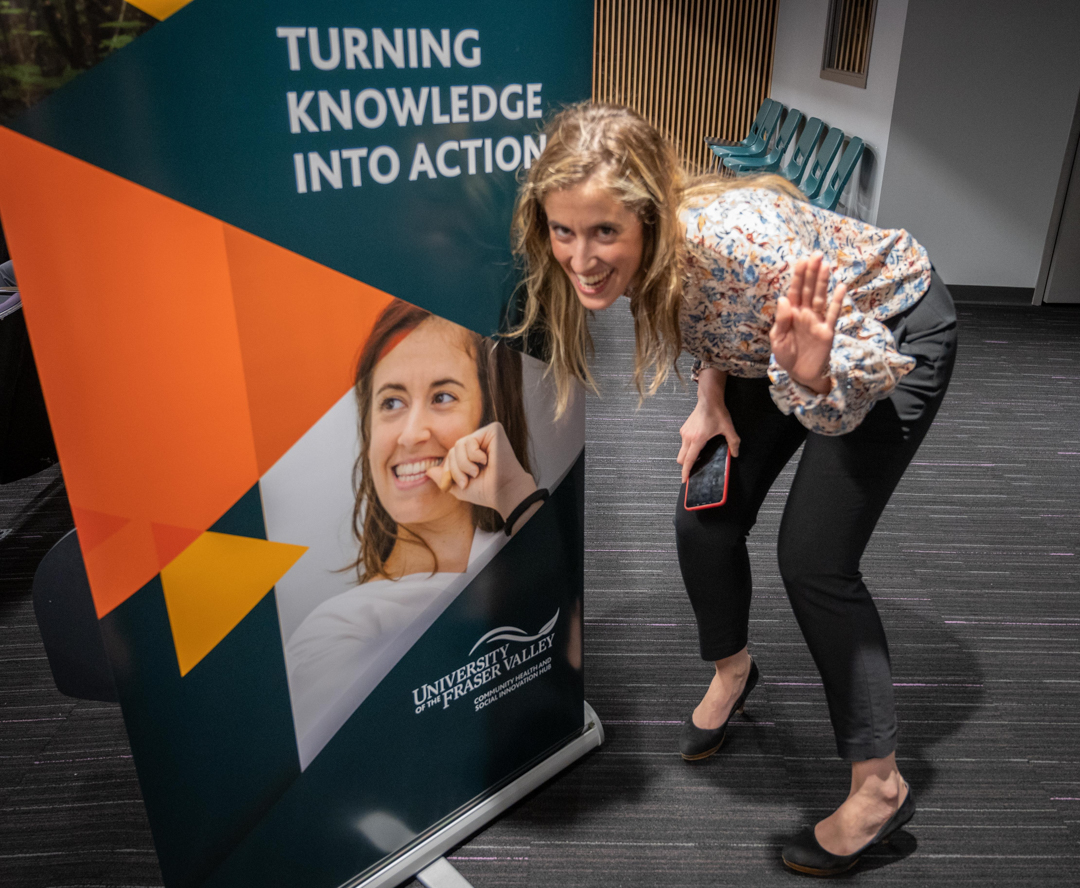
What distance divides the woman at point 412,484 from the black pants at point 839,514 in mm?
494

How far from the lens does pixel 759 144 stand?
8.09 m

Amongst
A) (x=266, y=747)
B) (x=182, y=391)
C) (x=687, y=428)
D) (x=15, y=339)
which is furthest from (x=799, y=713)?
(x=15, y=339)

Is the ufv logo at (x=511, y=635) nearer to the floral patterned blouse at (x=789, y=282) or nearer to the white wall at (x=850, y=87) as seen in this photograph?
the floral patterned blouse at (x=789, y=282)

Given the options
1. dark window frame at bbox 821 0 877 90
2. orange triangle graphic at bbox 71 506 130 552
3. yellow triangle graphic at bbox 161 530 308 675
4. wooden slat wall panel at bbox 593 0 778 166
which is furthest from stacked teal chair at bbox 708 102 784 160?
orange triangle graphic at bbox 71 506 130 552

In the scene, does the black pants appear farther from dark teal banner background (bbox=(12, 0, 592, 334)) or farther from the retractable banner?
dark teal banner background (bbox=(12, 0, 592, 334))

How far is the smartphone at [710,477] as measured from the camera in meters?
1.81

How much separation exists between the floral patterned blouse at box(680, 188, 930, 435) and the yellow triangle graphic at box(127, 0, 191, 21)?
2.60 feet

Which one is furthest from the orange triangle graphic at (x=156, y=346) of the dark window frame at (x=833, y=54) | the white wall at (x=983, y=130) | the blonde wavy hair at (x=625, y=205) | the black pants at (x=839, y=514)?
the dark window frame at (x=833, y=54)

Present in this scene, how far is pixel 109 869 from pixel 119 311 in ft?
4.53

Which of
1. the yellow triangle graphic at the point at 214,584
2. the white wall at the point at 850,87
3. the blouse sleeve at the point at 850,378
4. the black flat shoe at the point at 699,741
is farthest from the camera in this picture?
the white wall at the point at 850,87

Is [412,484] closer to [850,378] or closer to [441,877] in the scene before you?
[850,378]

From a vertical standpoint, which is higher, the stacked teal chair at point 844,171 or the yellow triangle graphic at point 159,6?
the yellow triangle graphic at point 159,6

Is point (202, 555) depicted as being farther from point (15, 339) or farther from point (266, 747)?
point (15, 339)

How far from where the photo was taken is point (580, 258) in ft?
4.52
